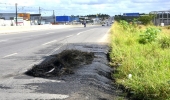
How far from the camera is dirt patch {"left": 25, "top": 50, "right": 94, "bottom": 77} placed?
10933 mm

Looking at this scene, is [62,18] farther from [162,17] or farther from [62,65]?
[62,65]

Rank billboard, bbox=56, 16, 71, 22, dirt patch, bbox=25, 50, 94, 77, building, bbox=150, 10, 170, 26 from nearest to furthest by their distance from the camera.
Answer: dirt patch, bbox=25, 50, 94, 77 < building, bbox=150, 10, 170, 26 < billboard, bbox=56, 16, 71, 22

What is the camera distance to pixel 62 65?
39.7ft

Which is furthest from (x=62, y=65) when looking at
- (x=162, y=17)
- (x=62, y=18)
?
(x=62, y=18)

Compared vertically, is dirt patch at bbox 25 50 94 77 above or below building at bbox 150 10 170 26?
below

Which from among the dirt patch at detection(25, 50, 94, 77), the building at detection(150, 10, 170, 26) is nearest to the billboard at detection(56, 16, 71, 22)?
the building at detection(150, 10, 170, 26)

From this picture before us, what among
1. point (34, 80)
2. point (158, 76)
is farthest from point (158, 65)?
point (34, 80)

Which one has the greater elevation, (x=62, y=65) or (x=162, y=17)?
(x=162, y=17)

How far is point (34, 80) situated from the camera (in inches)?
389

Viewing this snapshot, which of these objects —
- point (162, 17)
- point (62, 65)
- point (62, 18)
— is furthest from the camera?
point (62, 18)

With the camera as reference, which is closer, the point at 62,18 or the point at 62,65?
the point at 62,65

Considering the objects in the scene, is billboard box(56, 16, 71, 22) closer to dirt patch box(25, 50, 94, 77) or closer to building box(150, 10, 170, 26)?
building box(150, 10, 170, 26)

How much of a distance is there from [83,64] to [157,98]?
5502 mm

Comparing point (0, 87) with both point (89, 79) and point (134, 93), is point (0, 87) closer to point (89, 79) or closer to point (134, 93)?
point (89, 79)
